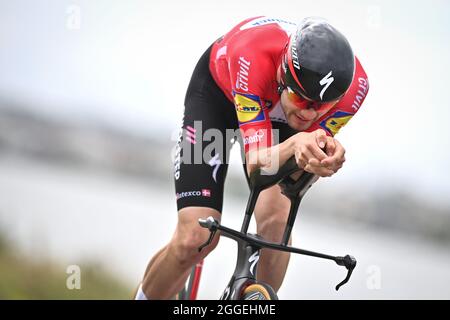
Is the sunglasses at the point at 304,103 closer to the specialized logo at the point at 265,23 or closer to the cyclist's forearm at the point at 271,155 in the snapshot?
the cyclist's forearm at the point at 271,155

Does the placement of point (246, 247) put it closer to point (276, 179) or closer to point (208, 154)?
point (276, 179)

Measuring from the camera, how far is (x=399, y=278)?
19.7 ft

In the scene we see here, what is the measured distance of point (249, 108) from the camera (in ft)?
9.70

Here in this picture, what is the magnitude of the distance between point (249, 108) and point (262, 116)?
0.07 metres

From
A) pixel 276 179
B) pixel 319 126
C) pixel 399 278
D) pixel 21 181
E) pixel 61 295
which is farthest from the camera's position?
pixel 21 181

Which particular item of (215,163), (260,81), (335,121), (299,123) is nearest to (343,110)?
(335,121)

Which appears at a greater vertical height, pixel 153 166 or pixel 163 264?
pixel 153 166

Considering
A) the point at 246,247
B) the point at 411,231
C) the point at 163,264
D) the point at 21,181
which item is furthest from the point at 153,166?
the point at 246,247

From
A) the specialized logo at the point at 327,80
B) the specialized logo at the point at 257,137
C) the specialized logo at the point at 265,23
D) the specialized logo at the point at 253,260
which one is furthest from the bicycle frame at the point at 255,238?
the specialized logo at the point at 265,23

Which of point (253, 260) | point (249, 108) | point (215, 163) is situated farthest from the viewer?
point (215, 163)

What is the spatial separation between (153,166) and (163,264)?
16.0ft

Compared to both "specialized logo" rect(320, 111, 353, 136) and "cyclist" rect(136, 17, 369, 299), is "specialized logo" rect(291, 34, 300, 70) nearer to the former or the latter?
"cyclist" rect(136, 17, 369, 299)

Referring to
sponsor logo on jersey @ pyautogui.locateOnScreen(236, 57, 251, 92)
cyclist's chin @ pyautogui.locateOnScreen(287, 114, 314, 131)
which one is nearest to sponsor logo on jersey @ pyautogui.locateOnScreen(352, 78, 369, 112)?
cyclist's chin @ pyautogui.locateOnScreen(287, 114, 314, 131)

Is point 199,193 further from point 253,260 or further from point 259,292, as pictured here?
point 259,292
